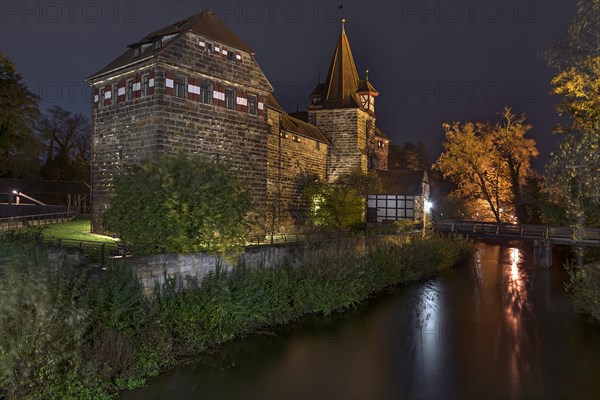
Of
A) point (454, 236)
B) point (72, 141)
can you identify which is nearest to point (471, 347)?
point (454, 236)

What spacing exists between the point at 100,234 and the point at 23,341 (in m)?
12.4

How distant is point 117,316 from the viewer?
10547 millimetres

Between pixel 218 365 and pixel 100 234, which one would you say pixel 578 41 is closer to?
pixel 218 365

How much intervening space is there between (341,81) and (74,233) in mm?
23078

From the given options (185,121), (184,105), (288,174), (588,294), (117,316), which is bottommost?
(588,294)

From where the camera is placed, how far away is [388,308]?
60.0 feet

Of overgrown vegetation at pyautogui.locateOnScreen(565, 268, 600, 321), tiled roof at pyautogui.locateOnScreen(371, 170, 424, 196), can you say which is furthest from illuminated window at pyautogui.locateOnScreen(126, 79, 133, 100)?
tiled roof at pyautogui.locateOnScreen(371, 170, 424, 196)

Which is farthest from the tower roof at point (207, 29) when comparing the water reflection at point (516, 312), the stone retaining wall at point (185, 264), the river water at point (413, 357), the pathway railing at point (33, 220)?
the water reflection at point (516, 312)

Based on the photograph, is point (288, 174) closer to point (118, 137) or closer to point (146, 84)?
point (118, 137)

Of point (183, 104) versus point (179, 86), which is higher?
point (179, 86)

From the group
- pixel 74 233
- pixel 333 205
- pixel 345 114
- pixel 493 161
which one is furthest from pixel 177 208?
pixel 493 161

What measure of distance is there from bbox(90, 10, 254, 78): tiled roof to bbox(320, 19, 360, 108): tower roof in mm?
14130

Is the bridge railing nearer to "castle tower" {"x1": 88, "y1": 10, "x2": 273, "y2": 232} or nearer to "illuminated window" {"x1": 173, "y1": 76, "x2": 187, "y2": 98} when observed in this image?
"castle tower" {"x1": 88, "y1": 10, "x2": 273, "y2": 232}

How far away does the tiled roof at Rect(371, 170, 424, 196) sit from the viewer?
34031 mm
